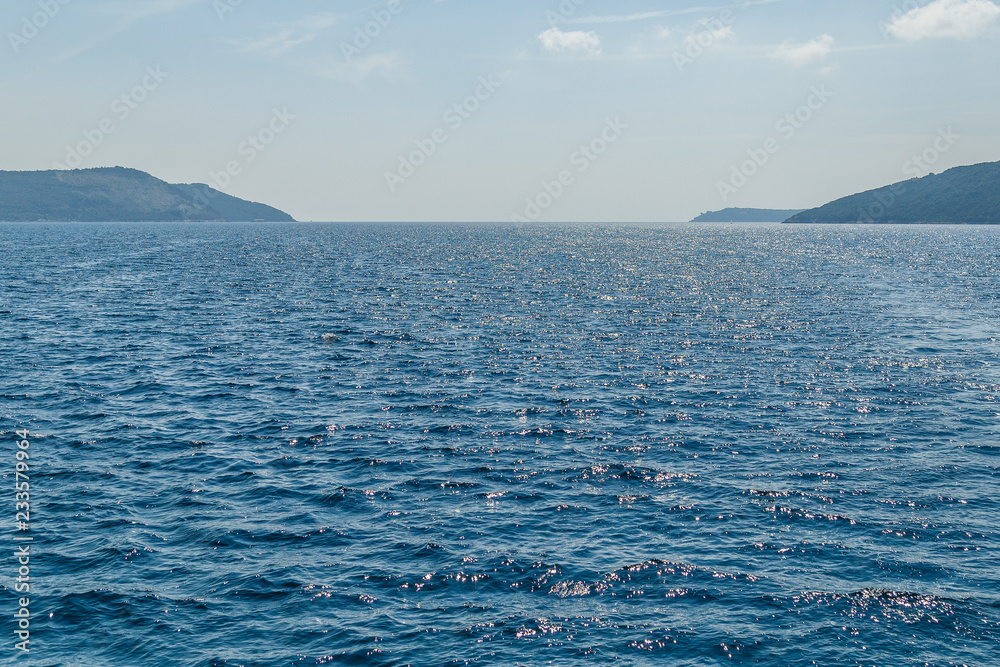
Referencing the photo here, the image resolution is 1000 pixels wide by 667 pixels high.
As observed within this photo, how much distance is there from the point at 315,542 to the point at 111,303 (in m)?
72.9

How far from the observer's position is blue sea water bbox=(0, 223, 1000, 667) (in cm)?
2072

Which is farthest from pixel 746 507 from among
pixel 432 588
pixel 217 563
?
pixel 217 563

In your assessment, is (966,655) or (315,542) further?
(315,542)

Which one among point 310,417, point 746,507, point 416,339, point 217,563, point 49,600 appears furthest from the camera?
point 416,339

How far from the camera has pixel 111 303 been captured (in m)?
85.4

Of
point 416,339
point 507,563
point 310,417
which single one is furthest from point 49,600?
point 416,339

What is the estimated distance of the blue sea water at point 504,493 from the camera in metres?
20.7

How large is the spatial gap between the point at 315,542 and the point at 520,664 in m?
10.6

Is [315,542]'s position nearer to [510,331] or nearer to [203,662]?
[203,662]

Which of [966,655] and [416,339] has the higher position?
[416,339]

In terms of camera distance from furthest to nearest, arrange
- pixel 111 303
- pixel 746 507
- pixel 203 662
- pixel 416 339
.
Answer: pixel 111 303
pixel 416 339
pixel 746 507
pixel 203 662

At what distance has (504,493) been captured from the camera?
102 feet

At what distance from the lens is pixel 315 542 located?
2638 centimetres

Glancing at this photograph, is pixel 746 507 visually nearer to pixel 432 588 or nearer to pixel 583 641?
pixel 583 641
